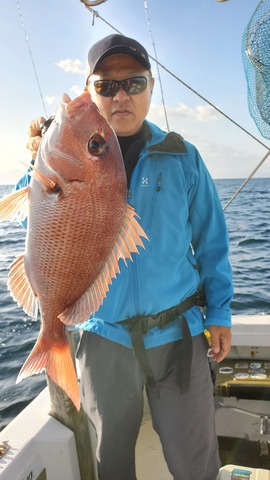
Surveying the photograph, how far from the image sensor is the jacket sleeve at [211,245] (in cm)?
237

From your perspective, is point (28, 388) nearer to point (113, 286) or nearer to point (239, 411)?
point (239, 411)

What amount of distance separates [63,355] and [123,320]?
48 centimetres

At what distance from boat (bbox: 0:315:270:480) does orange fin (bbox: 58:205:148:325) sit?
1.24 metres

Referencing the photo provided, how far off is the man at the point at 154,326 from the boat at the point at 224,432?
1.68 ft

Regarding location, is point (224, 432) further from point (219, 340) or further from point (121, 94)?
point (121, 94)

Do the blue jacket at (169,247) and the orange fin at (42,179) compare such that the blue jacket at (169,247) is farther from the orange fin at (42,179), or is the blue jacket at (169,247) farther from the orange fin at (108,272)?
the orange fin at (42,179)

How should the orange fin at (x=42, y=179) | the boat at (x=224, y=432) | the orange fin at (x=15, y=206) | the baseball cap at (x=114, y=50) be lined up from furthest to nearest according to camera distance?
the boat at (x=224, y=432) < the baseball cap at (x=114, y=50) < the orange fin at (x=15, y=206) < the orange fin at (x=42, y=179)

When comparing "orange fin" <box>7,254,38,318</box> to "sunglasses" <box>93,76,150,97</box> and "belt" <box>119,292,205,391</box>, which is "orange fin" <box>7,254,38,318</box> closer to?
"belt" <box>119,292,205,391</box>

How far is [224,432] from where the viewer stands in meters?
3.64

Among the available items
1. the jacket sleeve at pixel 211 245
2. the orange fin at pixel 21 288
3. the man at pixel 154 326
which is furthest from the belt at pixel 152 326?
the orange fin at pixel 21 288

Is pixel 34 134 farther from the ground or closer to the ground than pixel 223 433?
farther from the ground

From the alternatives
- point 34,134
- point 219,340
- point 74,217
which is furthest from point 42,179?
point 219,340

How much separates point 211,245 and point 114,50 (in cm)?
116

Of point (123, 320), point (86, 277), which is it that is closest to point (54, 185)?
point (86, 277)
